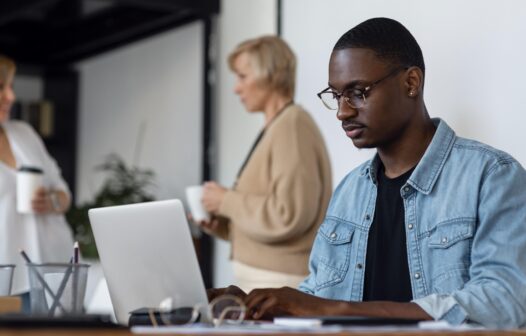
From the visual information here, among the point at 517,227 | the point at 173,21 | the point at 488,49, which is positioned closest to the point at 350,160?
the point at 488,49

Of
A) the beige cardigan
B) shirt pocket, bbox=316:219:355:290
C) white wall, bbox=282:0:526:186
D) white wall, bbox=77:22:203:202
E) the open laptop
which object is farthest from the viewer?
white wall, bbox=77:22:203:202

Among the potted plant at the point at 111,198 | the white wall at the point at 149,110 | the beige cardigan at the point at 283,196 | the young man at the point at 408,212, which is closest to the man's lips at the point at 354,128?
the young man at the point at 408,212

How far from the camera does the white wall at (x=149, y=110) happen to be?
18.5 ft

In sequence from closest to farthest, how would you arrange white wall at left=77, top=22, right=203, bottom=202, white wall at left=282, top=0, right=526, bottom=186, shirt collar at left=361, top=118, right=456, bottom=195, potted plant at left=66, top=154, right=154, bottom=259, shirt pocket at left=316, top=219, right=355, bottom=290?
1. shirt collar at left=361, top=118, right=456, bottom=195
2. shirt pocket at left=316, top=219, right=355, bottom=290
3. white wall at left=282, top=0, right=526, bottom=186
4. white wall at left=77, top=22, right=203, bottom=202
5. potted plant at left=66, top=154, right=154, bottom=259

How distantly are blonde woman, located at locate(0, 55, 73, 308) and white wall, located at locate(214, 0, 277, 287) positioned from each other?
1338 mm

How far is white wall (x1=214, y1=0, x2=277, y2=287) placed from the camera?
16.1ft

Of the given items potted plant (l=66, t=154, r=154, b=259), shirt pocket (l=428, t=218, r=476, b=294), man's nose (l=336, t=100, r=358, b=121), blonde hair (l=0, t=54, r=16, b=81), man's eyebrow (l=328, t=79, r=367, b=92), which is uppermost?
blonde hair (l=0, t=54, r=16, b=81)

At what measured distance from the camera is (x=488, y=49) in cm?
286

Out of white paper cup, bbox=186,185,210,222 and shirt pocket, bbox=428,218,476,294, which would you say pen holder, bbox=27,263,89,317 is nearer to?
shirt pocket, bbox=428,218,476,294

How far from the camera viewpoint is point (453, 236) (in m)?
2.04

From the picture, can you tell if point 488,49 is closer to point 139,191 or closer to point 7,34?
point 139,191

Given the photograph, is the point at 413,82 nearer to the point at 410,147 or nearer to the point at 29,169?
the point at 410,147

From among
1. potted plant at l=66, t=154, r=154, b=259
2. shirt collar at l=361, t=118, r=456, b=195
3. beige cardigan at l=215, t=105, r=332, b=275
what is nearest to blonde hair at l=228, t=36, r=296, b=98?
beige cardigan at l=215, t=105, r=332, b=275

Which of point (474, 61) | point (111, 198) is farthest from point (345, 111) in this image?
point (111, 198)
